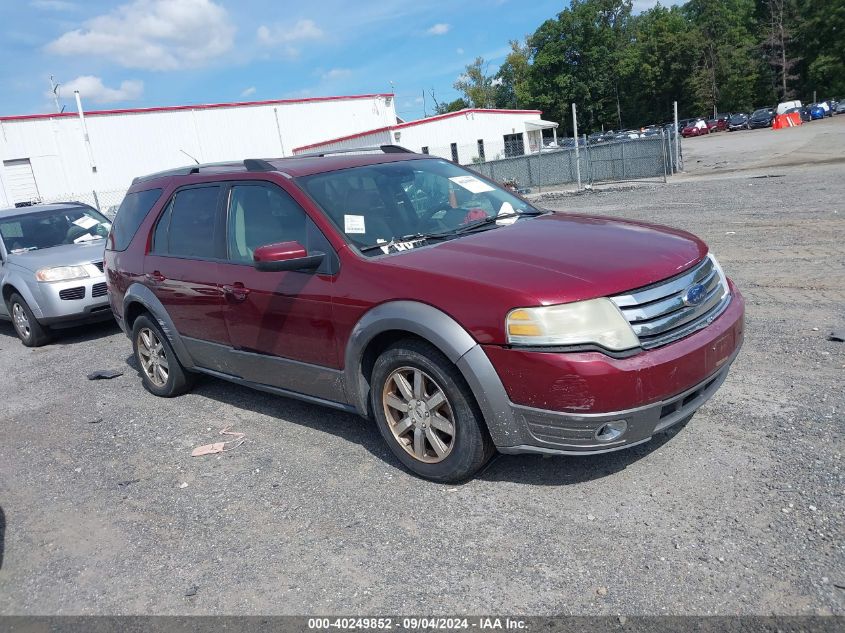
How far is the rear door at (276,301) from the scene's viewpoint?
13.6 ft

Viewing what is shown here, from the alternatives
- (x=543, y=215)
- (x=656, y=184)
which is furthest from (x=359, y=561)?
(x=656, y=184)

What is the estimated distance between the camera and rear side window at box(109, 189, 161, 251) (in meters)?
5.89

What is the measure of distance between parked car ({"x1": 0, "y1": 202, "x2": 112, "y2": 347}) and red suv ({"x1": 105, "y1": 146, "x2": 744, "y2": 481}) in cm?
370

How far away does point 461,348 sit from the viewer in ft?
11.1

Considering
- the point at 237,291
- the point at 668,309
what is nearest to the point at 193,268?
the point at 237,291

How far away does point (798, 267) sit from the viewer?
7770 millimetres

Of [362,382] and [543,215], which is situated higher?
[543,215]

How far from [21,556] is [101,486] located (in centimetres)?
75

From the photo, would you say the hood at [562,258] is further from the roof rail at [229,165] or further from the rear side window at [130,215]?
the rear side window at [130,215]

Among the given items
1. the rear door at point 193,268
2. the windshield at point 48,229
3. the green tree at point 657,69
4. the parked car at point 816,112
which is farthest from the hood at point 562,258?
→ the green tree at point 657,69

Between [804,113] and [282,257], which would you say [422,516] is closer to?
[282,257]

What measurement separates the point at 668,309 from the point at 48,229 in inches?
359

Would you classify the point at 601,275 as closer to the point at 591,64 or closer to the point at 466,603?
the point at 466,603

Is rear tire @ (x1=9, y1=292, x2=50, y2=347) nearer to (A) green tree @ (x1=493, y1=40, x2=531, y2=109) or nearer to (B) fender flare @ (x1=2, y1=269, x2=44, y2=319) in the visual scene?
(B) fender flare @ (x1=2, y1=269, x2=44, y2=319)
